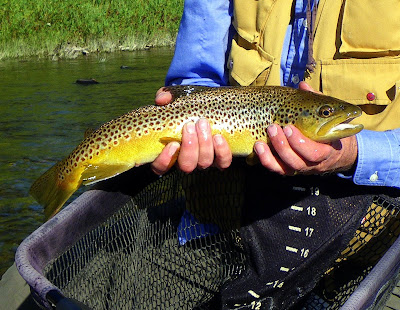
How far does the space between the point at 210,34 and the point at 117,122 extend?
2.50 ft

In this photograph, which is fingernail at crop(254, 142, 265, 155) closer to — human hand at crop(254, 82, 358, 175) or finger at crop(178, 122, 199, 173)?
human hand at crop(254, 82, 358, 175)

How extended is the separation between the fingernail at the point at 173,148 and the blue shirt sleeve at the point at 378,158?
77cm

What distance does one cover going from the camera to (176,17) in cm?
2341

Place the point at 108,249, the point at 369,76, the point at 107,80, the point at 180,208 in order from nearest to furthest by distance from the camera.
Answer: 1. the point at 369,76
2. the point at 108,249
3. the point at 180,208
4. the point at 107,80

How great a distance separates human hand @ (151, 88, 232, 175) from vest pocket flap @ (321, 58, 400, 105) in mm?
624

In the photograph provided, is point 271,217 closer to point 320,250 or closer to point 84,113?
point 320,250

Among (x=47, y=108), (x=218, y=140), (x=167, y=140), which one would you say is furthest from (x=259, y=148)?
(x=47, y=108)

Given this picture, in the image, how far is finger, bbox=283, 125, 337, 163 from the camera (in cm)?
214

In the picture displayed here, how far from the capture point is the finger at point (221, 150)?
90.0 inches

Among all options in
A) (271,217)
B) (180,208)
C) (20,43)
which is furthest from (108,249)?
(20,43)

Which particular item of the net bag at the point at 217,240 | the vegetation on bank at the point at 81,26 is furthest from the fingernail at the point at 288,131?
the vegetation on bank at the point at 81,26

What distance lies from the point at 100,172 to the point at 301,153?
0.90 metres

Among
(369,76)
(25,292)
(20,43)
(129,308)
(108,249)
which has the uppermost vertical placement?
(369,76)

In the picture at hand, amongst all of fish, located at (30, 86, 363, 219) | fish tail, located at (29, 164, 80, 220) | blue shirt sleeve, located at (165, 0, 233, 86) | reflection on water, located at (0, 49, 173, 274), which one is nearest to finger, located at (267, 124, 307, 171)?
fish, located at (30, 86, 363, 219)
